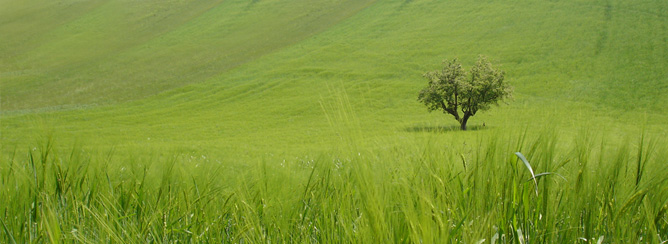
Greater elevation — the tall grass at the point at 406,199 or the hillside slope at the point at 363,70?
the tall grass at the point at 406,199

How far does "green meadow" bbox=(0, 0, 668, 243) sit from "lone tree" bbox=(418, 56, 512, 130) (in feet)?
7.99

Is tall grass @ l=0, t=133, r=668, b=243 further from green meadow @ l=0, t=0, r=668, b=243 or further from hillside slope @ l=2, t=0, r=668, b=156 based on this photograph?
hillside slope @ l=2, t=0, r=668, b=156

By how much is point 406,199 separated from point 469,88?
32.1 meters

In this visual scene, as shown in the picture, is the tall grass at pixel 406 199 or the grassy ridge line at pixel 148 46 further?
the grassy ridge line at pixel 148 46

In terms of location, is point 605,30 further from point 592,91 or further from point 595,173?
point 595,173

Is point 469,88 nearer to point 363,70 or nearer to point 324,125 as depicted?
point 324,125

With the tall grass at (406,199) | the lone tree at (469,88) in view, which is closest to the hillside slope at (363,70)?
the lone tree at (469,88)

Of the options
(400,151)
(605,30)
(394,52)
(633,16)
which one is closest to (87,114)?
(394,52)

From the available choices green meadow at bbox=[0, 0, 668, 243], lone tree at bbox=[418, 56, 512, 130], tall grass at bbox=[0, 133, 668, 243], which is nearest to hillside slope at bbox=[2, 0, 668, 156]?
green meadow at bbox=[0, 0, 668, 243]

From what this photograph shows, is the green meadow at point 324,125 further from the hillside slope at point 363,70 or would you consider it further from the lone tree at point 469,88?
the lone tree at point 469,88

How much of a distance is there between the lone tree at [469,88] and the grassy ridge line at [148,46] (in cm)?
3069

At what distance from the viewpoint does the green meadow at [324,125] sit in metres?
1.69

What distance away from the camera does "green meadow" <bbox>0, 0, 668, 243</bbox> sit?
169 centimetres

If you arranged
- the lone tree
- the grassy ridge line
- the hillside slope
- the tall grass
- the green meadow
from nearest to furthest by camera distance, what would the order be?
the tall grass
the green meadow
the lone tree
the hillside slope
the grassy ridge line
